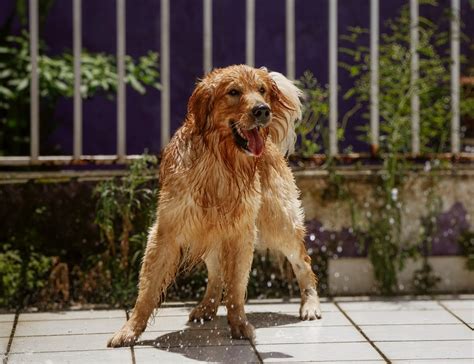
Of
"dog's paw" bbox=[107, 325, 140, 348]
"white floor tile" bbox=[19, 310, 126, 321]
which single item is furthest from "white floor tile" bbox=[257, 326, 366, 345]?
"white floor tile" bbox=[19, 310, 126, 321]

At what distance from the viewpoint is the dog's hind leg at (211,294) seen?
5.66m

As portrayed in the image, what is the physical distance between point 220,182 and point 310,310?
106 cm

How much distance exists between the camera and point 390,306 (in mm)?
6105

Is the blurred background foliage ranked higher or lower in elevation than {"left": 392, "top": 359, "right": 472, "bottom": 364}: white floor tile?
higher

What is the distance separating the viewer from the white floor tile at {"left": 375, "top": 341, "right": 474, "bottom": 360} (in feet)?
15.8

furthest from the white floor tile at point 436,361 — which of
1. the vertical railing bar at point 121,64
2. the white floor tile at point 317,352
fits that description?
the vertical railing bar at point 121,64

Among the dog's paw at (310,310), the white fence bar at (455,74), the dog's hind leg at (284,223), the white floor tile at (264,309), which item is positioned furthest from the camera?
the white fence bar at (455,74)

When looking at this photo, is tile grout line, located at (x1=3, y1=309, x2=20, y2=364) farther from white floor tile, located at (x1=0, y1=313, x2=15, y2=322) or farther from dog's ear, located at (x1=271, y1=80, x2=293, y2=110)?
dog's ear, located at (x1=271, y1=80, x2=293, y2=110)

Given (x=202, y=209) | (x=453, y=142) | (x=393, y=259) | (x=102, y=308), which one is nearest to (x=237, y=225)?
(x=202, y=209)

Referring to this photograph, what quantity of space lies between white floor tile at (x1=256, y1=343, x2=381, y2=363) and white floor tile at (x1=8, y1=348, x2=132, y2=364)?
634 mm

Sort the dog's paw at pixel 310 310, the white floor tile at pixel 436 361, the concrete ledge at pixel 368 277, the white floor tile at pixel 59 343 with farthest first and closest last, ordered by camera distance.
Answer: the concrete ledge at pixel 368 277 < the dog's paw at pixel 310 310 < the white floor tile at pixel 59 343 < the white floor tile at pixel 436 361

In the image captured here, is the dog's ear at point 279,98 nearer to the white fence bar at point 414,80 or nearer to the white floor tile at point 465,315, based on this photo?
the white floor tile at point 465,315

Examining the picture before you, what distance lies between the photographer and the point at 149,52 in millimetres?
7609

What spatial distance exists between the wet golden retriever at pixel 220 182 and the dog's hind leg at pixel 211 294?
0.25 m
